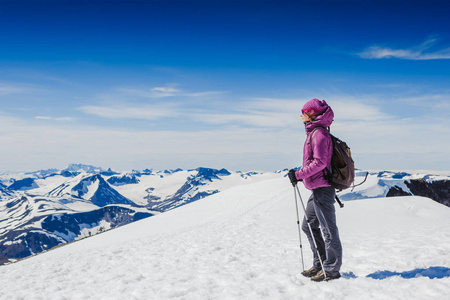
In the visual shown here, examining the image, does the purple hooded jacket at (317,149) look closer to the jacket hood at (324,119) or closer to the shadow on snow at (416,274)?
the jacket hood at (324,119)

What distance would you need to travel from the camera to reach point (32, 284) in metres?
8.45

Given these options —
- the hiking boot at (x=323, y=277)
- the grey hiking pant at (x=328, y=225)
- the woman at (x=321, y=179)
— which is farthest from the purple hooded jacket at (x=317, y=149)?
the hiking boot at (x=323, y=277)

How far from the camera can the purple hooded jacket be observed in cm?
624

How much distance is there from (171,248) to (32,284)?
190 inches

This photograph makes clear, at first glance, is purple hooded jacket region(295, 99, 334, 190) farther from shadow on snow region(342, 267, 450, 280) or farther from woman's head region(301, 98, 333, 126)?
shadow on snow region(342, 267, 450, 280)

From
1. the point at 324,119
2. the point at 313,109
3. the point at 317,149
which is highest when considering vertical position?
the point at 313,109

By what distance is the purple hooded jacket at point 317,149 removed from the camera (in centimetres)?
624

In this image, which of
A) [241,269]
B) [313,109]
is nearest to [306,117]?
[313,109]

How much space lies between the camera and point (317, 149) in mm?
6242

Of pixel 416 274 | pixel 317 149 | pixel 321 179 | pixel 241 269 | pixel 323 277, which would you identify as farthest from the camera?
pixel 241 269

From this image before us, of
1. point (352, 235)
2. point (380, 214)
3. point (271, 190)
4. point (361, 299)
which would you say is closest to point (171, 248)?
point (352, 235)

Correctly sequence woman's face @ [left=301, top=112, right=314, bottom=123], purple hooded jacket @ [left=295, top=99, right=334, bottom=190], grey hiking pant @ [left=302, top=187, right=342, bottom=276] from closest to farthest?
purple hooded jacket @ [left=295, top=99, right=334, bottom=190] < grey hiking pant @ [left=302, top=187, right=342, bottom=276] < woman's face @ [left=301, top=112, right=314, bottom=123]

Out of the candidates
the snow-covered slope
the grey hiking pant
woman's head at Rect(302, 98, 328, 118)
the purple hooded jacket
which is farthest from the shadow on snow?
woman's head at Rect(302, 98, 328, 118)

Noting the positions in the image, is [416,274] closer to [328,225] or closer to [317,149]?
[328,225]
